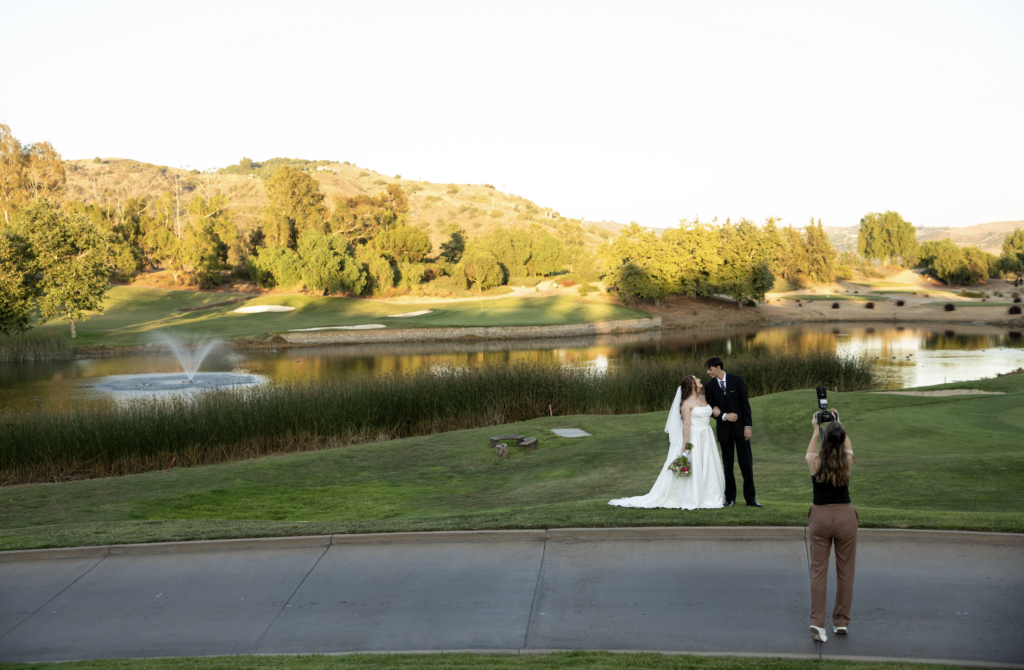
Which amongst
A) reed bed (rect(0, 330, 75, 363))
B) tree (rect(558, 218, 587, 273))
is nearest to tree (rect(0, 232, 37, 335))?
reed bed (rect(0, 330, 75, 363))

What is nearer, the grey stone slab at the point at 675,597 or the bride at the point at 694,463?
the grey stone slab at the point at 675,597

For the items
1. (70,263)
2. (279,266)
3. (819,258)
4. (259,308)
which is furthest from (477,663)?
(819,258)

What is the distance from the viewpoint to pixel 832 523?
5.57 metres

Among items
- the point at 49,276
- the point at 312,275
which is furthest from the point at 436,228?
the point at 49,276

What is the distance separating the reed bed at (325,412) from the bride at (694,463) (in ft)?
35.1

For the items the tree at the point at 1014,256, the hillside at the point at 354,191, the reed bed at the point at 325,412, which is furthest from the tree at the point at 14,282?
the tree at the point at 1014,256

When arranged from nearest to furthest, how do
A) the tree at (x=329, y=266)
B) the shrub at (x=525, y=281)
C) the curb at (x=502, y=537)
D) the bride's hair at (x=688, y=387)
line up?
the curb at (x=502, y=537) → the bride's hair at (x=688, y=387) → the tree at (x=329, y=266) → the shrub at (x=525, y=281)

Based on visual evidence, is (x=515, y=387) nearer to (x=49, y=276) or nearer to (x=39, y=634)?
(x=39, y=634)

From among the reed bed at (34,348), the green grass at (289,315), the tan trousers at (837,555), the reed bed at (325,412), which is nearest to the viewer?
the tan trousers at (837,555)

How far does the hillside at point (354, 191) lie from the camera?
142 m

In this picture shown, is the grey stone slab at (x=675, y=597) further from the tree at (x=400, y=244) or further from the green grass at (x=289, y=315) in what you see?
the tree at (x=400, y=244)

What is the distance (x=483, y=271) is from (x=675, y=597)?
7229 cm

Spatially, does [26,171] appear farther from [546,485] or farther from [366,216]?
[546,485]

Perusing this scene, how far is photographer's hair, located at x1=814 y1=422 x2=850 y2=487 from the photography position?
17.9 ft
